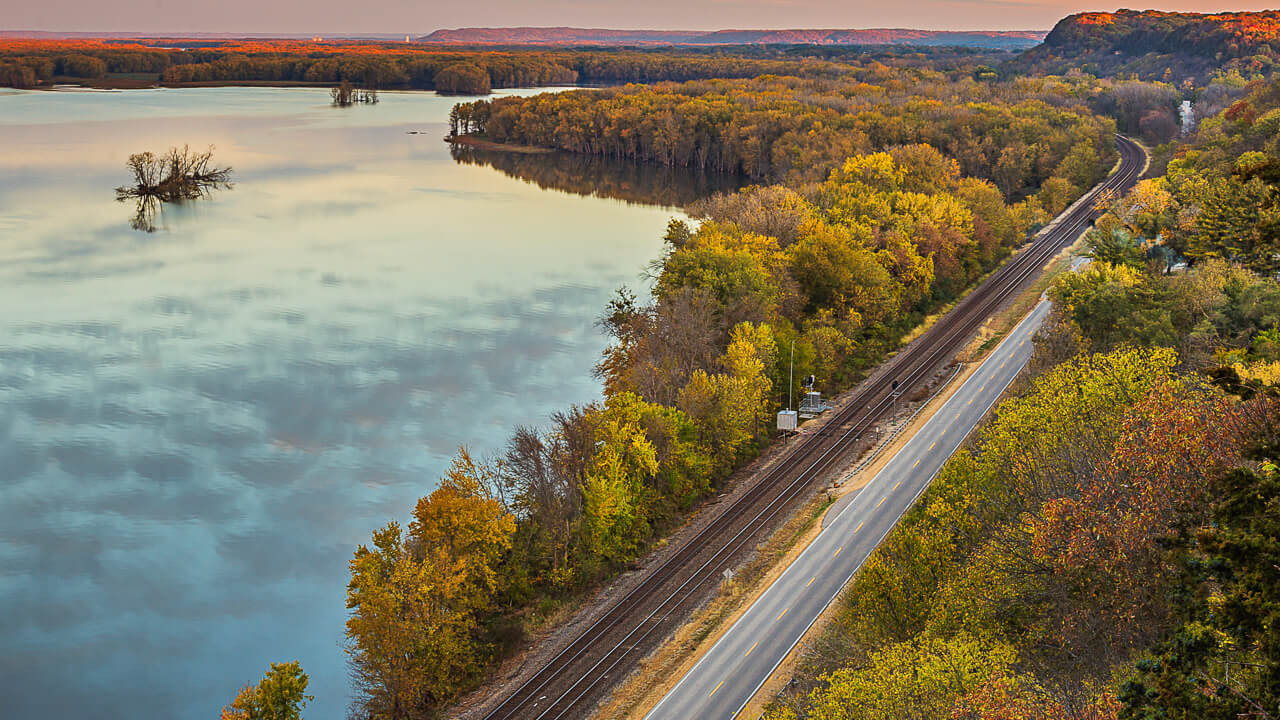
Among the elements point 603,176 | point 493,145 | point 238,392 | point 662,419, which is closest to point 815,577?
point 662,419

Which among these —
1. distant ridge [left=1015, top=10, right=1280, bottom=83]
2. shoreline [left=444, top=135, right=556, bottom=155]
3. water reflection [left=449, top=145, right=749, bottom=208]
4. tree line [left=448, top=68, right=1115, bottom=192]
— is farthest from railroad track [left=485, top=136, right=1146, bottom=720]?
distant ridge [left=1015, top=10, right=1280, bottom=83]

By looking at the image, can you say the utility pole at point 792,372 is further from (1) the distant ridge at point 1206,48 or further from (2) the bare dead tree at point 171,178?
(1) the distant ridge at point 1206,48

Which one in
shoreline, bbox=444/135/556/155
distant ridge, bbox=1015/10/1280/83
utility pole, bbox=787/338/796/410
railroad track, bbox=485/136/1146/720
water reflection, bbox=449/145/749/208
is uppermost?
distant ridge, bbox=1015/10/1280/83

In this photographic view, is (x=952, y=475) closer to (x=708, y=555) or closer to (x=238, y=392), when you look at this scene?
(x=708, y=555)

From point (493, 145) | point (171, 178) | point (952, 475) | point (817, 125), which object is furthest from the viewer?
point (493, 145)

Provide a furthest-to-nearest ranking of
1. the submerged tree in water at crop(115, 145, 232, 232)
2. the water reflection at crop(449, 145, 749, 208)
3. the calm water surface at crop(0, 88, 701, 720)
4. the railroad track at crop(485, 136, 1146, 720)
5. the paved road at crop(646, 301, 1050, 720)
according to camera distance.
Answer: the water reflection at crop(449, 145, 749, 208)
the submerged tree in water at crop(115, 145, 232, 232)
the calm water surface at crop(0, 88, 701, 720)
the railroad track at crop(485, 136, 1146, 720)
the paved road at crop(646, 301, 1050, 720)

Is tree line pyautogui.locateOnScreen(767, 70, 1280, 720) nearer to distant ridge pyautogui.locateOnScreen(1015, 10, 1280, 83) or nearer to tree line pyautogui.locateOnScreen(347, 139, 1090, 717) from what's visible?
tree line pyautogui.locateOnScreen(347, 139, 1090, 717)

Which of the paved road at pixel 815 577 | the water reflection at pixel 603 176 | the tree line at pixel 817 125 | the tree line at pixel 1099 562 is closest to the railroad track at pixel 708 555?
the paved road at pixel 815 577
